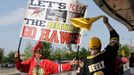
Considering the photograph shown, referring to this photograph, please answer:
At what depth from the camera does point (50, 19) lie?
8.52 m

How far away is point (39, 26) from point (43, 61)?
2.07 feet

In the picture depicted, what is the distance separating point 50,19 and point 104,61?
216cm

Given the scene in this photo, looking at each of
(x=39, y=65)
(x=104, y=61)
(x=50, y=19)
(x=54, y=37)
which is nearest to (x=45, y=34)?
(x=54, y=37)

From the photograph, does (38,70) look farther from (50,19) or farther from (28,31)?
(50,19)

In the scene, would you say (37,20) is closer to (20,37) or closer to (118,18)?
(20,37)

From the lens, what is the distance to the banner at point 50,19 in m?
8.44

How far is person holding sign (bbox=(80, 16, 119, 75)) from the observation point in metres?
6.61

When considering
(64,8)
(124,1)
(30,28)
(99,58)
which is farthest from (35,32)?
(99,58)

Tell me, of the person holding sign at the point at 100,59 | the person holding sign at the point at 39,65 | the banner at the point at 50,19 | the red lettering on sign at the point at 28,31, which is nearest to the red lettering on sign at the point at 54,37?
the banner at the point at 50,19

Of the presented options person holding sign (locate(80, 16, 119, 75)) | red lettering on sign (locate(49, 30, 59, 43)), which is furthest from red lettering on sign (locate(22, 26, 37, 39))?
person holding sign (locate(80, 16, 119, 75))

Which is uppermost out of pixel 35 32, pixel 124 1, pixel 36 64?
pixel 124 1

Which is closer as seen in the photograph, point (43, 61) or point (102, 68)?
point (102, 68)

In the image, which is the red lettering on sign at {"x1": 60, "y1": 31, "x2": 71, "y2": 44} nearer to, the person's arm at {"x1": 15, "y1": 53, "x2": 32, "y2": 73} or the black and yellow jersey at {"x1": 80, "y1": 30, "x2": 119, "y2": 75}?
the person's arm at {"x1": 15, "y1": 53, "x2": 32, "y2": 73}

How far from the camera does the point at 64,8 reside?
8.52 meters
